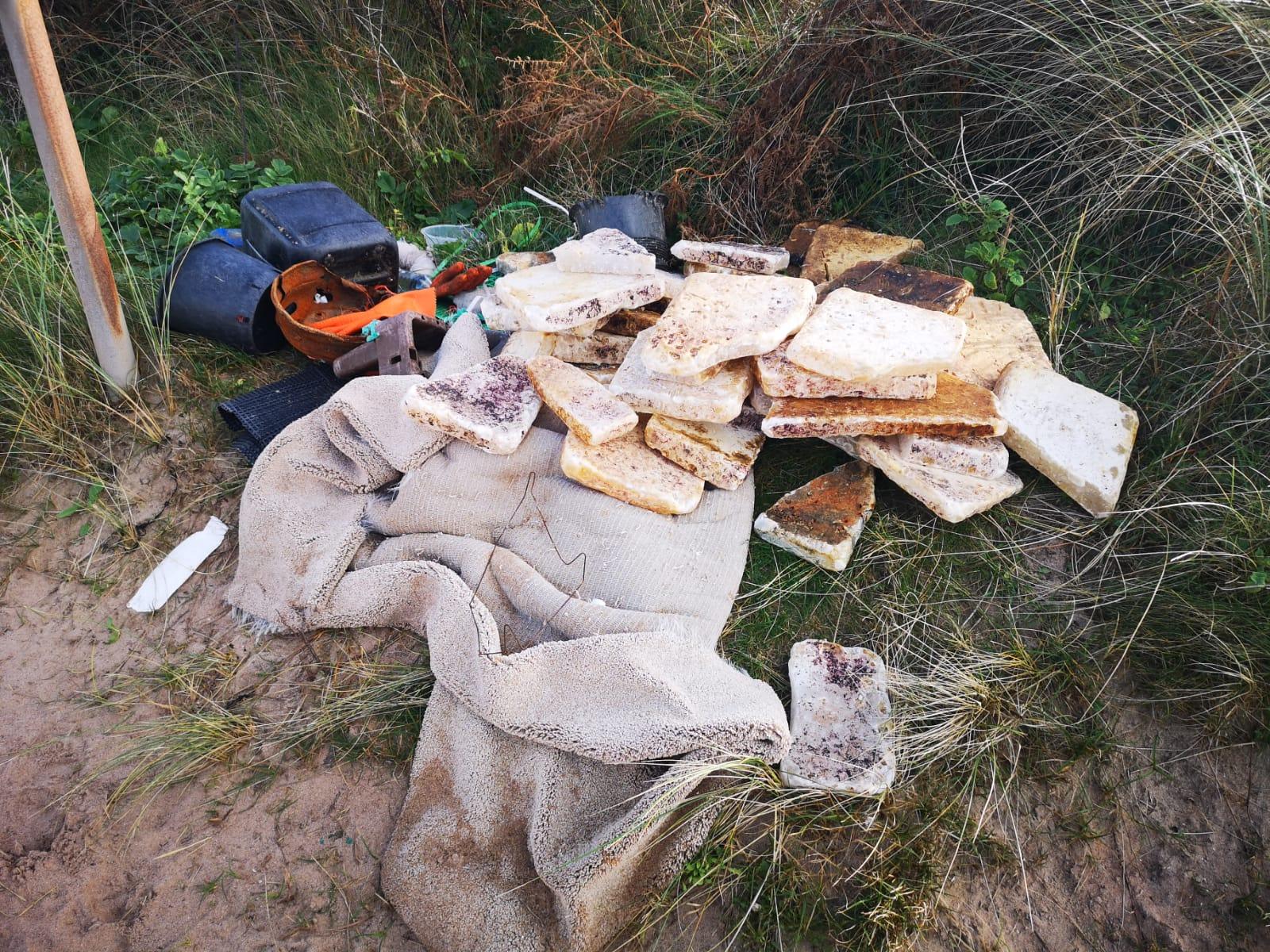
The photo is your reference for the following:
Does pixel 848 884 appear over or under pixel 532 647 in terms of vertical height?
under

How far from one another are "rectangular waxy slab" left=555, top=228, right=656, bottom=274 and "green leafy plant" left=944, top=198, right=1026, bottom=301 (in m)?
1.15

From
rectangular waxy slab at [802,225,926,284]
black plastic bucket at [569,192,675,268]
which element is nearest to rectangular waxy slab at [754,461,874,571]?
rectangular waxy slab at [802,225,926,284]

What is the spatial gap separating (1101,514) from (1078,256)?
1.15m

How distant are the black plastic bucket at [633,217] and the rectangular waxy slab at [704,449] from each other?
1153 millimetres

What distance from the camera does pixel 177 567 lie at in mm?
2627

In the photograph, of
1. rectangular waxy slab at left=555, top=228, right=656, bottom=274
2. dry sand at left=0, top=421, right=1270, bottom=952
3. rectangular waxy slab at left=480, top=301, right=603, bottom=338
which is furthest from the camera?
rectangular waxy slab at left=555, top=228, right=656, bottom=274

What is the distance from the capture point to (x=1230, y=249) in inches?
100

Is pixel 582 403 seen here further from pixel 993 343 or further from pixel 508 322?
pixel 993 343

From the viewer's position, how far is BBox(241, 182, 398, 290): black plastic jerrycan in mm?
3268

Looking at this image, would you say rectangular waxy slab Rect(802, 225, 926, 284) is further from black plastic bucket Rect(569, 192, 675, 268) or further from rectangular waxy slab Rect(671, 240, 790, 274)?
black plastic bucket Rect(569, 192, 675, 268)

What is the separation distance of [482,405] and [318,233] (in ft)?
4.13

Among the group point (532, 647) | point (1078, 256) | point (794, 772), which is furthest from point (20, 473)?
point (1078, 256)

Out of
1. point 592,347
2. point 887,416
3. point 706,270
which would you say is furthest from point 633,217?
point 887,416

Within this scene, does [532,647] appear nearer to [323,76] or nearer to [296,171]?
[296,171]
